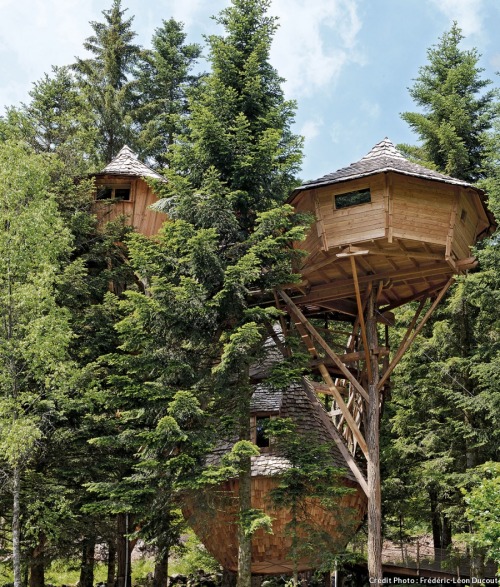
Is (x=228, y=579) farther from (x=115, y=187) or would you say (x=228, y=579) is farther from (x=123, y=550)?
(x=115, y=187)

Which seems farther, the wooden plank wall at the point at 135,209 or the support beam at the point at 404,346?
Result: the wooden plank wall at the point at 135,209

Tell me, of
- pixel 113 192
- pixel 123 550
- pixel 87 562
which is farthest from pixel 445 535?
pixel 113 192

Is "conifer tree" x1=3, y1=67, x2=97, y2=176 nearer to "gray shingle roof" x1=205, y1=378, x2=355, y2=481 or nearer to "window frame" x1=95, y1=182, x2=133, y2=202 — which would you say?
"window frame" x1=95, y1=182, x2=133, y2=202

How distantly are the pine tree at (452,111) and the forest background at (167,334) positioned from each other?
3.01m

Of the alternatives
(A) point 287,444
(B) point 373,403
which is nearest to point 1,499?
(A) point 287,444

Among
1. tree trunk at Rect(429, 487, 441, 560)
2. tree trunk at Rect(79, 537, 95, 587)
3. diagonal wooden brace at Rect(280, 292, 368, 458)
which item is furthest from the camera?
tree trunk at Rect(429, 487, 441, 560)

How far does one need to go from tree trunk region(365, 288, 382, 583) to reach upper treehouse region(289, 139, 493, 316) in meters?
1.15

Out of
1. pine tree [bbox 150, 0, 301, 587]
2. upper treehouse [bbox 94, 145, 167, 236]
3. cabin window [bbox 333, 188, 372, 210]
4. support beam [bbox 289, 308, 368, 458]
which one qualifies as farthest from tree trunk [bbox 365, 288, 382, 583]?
upper treehouse [bbox 94, 145, 167, 236]

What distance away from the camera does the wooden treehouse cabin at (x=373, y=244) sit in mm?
15008

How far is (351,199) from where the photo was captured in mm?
15484

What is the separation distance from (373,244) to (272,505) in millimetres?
6223

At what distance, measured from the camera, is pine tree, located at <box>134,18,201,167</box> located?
2580 centimetres

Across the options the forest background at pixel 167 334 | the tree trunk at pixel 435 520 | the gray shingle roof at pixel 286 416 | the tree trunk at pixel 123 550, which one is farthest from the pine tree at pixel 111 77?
the tree trunk at pixel 435 520

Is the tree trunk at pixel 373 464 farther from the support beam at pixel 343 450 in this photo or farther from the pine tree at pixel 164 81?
the pine tree at pixel 164 81
